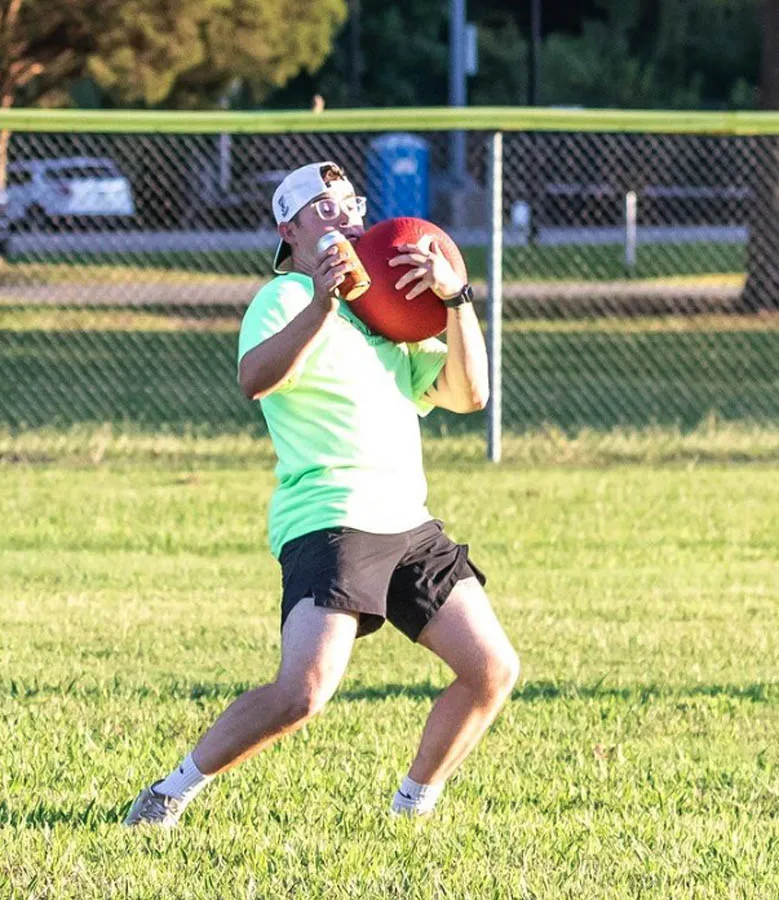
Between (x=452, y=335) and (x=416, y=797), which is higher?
(x=452, y=335)

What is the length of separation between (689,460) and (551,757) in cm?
627

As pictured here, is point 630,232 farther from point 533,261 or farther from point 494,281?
point 494,281

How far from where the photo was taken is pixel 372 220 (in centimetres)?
1989

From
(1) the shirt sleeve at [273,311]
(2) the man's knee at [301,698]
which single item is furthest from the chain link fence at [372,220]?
(2) the man's knee at [301,698]

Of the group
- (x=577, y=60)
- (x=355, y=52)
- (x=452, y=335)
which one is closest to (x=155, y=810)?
(x=452, y=335)

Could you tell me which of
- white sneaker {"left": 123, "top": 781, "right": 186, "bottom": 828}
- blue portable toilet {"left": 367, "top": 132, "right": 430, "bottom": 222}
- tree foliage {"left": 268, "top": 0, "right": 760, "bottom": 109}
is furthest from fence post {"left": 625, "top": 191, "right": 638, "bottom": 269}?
tree foliage {"left": 268, "top": 0, "right": 760, "bottom": 109}

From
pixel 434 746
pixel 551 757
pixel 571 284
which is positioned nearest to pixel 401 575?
pixel 434 746

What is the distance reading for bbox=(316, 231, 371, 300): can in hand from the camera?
4270 millimetres

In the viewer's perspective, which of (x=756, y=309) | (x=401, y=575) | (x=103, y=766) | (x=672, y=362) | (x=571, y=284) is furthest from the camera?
(x=571, y=284)

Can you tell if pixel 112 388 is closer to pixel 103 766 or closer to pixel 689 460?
pixel 689 460

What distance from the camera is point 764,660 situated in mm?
6867

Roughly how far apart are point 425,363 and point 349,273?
1.82 ft

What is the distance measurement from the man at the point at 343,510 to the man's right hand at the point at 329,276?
0.16 feet

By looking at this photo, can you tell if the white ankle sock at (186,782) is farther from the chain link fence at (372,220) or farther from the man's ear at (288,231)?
the chain link fence at (372,220)
